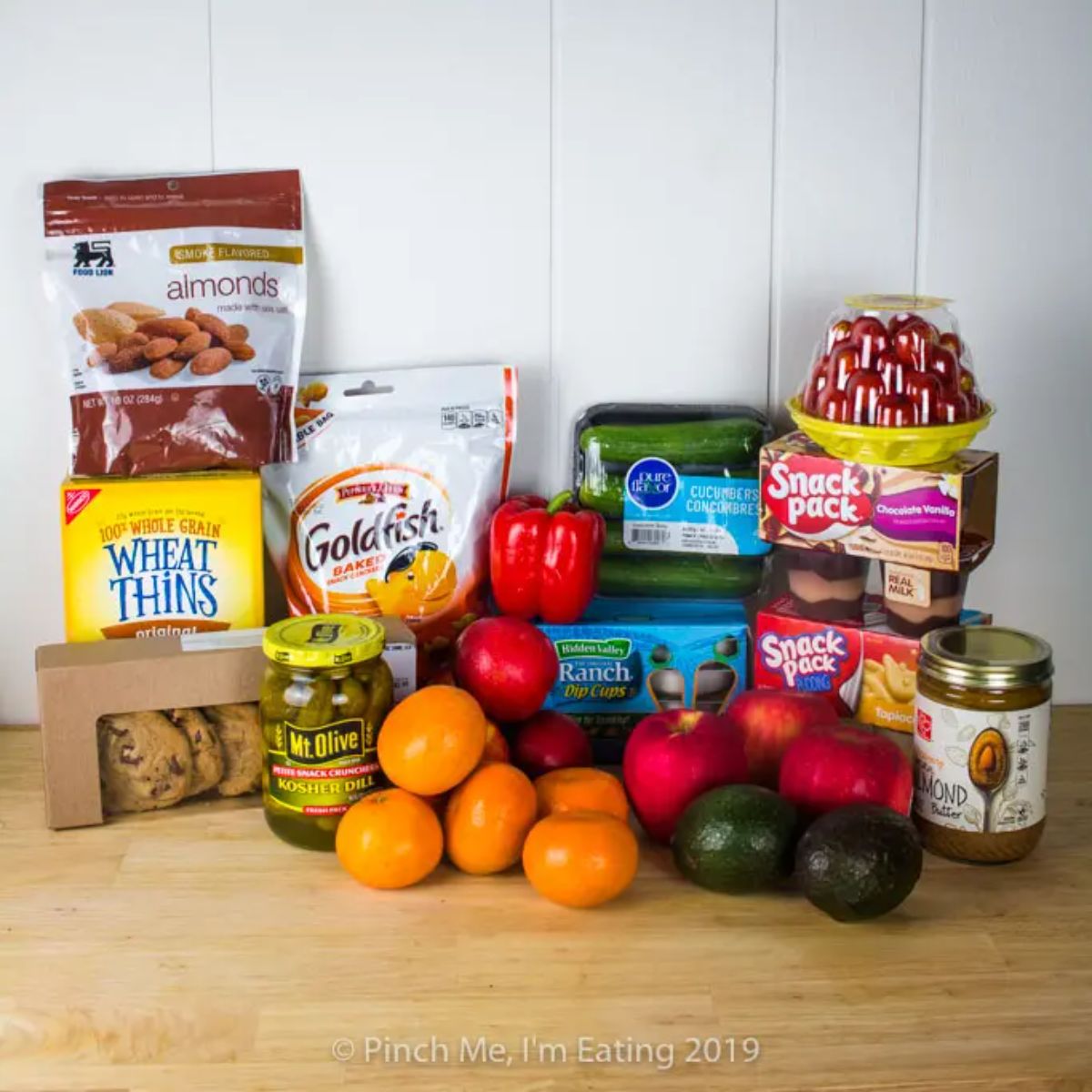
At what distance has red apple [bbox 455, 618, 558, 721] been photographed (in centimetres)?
154

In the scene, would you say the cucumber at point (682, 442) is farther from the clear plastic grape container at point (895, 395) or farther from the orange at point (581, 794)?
the orange at point (581, 794)

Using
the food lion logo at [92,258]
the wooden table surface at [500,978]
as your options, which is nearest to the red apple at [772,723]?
the wooden table surface at [500,978]

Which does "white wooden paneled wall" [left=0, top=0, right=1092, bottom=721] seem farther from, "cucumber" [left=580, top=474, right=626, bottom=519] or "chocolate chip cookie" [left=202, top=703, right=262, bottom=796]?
"chocolate chip cookie" [left=202, top=703, right=262, bottom=796]

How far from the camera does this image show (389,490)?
174cm

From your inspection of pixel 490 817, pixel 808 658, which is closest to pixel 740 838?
pixel 490 817

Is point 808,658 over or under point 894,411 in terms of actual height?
under

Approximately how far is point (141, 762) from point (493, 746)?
33 cm

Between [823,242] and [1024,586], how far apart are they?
452 millimetres

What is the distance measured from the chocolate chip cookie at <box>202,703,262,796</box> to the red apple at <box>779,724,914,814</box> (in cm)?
50

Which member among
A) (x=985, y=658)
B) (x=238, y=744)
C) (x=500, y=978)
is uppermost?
(x=985, y=658)

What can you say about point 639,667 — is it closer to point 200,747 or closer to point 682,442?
point 682,442

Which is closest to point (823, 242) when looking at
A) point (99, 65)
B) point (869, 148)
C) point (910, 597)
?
point (869, 148)

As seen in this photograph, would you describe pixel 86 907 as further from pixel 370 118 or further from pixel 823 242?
pixel 823 242

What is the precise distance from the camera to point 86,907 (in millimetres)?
1413
